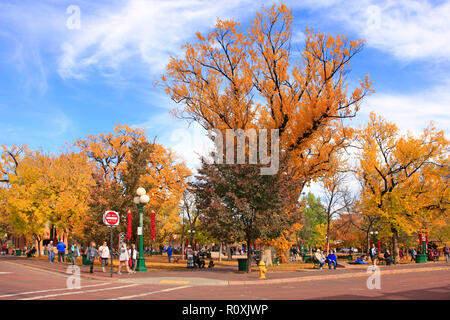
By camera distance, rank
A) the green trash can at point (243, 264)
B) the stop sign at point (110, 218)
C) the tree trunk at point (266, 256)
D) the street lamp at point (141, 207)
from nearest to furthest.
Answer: the stop sign at point (110, 218) < the street lamp at point (141, 207) < the green trash can at point (243, 264) < the tree trunk at point (266, 256)

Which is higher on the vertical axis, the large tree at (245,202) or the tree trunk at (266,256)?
the large tree at (245,202)

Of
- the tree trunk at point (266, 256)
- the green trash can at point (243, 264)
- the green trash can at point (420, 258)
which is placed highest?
the green trash can at point (243, 264)

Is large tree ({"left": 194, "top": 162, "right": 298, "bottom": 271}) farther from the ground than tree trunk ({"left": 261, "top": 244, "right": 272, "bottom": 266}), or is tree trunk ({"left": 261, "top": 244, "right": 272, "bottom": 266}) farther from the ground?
large tree ({"left": 194, "top": 162, "right": 298, "bottom": 271})

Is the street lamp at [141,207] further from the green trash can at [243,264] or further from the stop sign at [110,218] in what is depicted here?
the green trash can at [243,264]

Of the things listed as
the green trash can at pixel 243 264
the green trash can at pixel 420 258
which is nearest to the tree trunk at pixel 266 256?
the green trash can at pixel 243 264

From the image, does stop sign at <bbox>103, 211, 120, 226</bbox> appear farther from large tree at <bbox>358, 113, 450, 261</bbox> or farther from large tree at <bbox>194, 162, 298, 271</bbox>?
large tree at <bbox>358, 113, 450, 261</bbox>

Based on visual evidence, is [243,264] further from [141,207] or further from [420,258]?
[420,258]

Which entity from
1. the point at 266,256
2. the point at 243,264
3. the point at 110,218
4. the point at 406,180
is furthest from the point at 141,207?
the point at 406,180

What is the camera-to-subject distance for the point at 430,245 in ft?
193

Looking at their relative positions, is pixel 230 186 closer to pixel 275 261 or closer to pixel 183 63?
pixel 183 63

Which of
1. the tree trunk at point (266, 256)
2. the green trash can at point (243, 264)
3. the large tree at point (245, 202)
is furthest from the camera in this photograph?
the tree trunk at point (266, 256)

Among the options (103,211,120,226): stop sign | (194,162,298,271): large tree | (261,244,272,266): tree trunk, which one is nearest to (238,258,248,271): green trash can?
(194,162,298,271): large tree

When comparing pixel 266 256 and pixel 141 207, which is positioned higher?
pixel 141 207

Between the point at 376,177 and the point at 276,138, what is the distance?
619 inches
